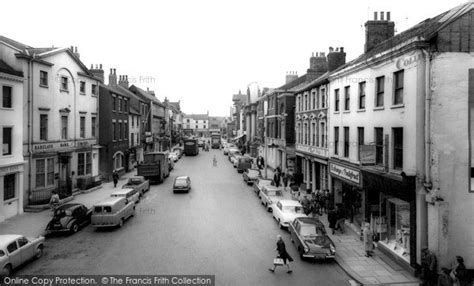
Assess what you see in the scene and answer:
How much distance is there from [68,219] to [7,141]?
23.4 feet

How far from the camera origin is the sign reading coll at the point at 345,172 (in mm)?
19047

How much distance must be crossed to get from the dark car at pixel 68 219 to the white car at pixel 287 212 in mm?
11270

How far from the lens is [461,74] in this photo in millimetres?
12891

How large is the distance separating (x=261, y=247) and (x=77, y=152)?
21.1 metres

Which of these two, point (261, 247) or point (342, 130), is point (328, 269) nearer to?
point (261, 247)

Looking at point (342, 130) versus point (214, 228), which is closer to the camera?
point (214, 228)

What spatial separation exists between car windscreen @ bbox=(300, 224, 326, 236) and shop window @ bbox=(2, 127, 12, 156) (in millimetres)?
18036

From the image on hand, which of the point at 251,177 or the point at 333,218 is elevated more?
the point at 251,177

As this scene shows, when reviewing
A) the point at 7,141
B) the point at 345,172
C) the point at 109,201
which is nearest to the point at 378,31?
the point at 345,172

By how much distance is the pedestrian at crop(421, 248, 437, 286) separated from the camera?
40.3 ft

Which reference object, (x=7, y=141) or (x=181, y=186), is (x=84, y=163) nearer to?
(x=181, y=186)

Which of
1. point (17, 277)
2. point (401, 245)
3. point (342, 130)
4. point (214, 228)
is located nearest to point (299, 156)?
point (342, 130)

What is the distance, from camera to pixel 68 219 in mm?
18078

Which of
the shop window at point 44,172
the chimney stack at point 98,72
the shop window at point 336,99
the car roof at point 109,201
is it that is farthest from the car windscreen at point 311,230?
the chimney stack at point 98,72
